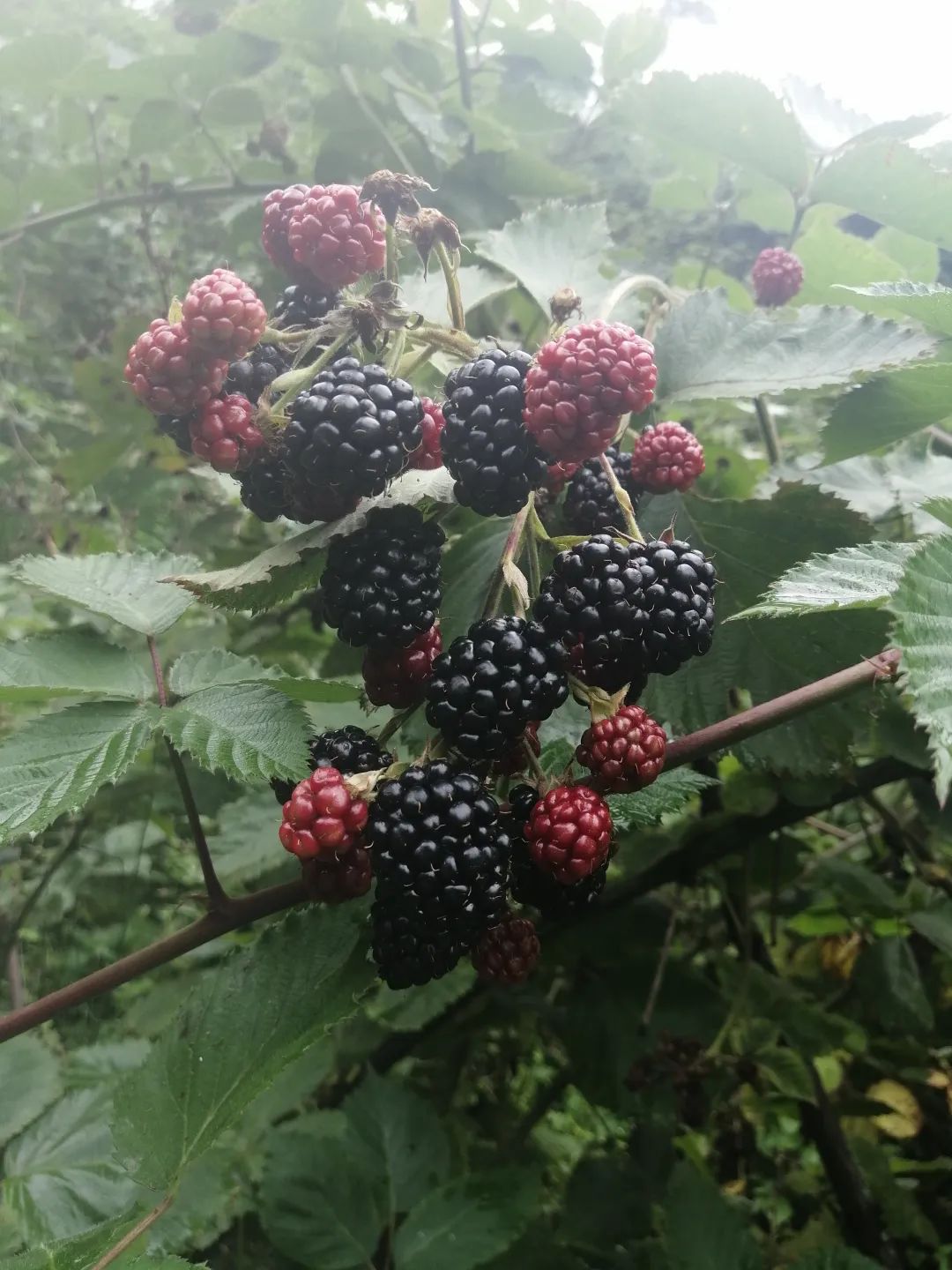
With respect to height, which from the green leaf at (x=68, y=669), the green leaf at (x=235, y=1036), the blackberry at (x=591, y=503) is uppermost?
the blackberry at (x=591, y=503)

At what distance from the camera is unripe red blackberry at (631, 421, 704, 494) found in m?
0.70

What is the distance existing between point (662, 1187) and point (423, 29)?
68.8 inches

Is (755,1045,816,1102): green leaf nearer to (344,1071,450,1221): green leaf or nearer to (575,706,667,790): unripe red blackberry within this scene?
(344,1071,450,1221): green leaf

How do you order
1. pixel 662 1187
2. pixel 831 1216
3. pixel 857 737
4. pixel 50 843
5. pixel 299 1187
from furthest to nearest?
pixel 50 843 → pixel 831 1216 → pixel 662 1187 → pixel 299 1187 → pixel 857 737

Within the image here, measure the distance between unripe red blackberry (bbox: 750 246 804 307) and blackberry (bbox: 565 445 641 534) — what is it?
1.76ft

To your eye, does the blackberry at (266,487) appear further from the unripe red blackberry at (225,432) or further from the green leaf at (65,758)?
the green leaf at (65,758)

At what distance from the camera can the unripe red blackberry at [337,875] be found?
55cm

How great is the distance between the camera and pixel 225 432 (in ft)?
1.79

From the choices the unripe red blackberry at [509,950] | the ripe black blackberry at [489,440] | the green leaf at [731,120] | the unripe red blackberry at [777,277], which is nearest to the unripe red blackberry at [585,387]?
the ripe black blackberry at [489,440]

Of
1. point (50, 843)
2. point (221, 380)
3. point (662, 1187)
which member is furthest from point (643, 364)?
point (50, 843)

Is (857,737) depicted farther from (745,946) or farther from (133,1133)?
(133,1133)

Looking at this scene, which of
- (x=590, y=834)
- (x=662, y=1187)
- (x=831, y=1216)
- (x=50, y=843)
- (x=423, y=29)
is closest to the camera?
(x=590, y=834)

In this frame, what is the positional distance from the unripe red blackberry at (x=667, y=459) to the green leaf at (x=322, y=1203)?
756mm

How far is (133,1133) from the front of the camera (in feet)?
2.12
